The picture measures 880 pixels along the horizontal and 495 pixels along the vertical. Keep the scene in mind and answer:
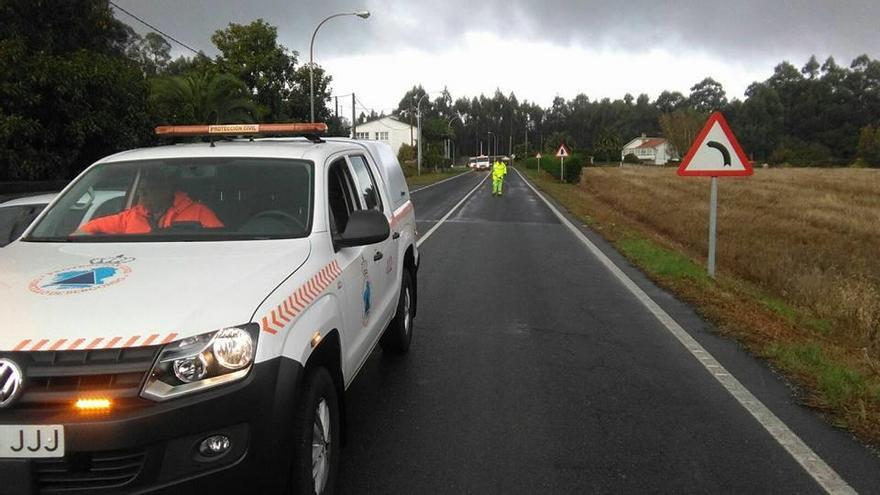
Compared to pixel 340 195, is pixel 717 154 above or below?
above

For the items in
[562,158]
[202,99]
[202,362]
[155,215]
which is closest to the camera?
[202,362]

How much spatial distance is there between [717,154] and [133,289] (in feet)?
28.2

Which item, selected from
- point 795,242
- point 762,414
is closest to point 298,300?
point 762,414

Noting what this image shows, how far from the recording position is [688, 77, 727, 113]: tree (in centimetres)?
15275

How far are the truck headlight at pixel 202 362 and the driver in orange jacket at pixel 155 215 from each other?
143 centimetres

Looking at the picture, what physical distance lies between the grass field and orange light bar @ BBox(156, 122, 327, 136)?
398 centimetres

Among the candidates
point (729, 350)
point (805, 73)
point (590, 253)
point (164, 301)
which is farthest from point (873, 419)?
point (805, 73)

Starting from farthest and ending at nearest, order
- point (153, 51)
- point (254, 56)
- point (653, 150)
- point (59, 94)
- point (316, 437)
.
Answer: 1. point (653, 150)
2. point (153, 51)
3. point (254, 56)
4. point (59, 94)
5. point (316, 437)

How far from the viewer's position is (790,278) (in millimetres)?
11992

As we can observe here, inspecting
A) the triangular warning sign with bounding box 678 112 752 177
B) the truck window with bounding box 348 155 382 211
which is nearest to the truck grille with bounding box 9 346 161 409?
the truck window with bounding box 348 155 382 211

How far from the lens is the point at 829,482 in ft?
12.3

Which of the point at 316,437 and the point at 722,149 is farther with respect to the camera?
the point at 722,149

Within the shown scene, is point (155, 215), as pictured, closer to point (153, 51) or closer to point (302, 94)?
point (302, 94)

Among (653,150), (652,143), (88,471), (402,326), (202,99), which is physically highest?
(652,143)
